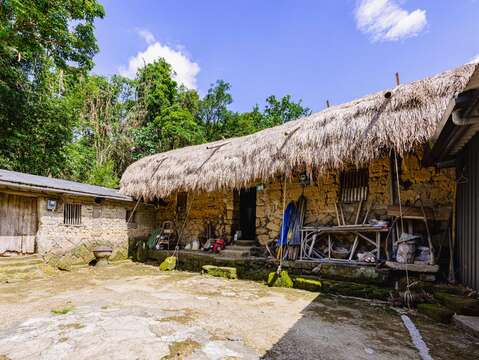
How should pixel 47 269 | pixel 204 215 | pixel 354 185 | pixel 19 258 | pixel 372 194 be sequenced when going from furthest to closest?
pixel 204 215 < pixel 47 269 < pixel 19 258 < pixel 354 185 < pixel 372 194

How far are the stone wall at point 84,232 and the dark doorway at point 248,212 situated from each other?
4180mm

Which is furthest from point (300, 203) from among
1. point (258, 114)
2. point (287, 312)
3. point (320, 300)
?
point (258, 114)

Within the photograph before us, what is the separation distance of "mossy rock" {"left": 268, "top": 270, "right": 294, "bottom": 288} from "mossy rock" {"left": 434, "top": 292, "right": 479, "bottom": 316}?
2.78 meters

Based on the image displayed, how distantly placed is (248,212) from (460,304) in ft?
22.5

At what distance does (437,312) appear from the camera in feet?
12.7

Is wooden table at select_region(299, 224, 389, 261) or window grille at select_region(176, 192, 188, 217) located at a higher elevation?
window grille at select_region(176, 192, 188, 217)

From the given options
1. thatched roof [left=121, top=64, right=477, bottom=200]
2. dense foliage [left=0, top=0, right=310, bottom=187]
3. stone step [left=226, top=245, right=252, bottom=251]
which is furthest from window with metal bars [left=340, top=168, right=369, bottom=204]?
dense foliage [left=0, top=0, right=310, bottom=187]

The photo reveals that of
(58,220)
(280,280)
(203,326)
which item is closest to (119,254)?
(58,220)

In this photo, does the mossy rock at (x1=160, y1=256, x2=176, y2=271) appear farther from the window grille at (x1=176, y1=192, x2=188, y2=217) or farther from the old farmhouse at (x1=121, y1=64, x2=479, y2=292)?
the window grille at (x1=176, y1=192, x2=188, y2=217)

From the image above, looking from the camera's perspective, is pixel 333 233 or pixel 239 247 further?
pixel 239 247

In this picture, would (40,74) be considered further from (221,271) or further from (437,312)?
(437,312)

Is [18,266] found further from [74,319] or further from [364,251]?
[364,251]

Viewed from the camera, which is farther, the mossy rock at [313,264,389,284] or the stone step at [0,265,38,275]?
the stone step at [0,265,38,275]

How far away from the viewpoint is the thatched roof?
16.8 feet
